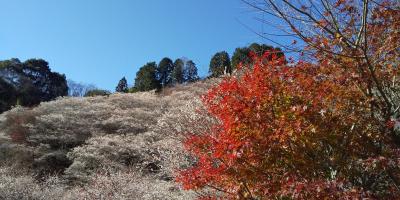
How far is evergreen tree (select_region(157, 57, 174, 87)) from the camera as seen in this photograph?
5094 centimetres

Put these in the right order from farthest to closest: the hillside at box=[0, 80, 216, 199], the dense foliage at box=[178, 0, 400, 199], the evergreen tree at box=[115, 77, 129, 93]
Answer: the evergreen tree at box=[115, 77, 129, 93], the hillside at box=[0, 80, 216, 199], the dense foliage at box=[178, 0, 400, 199]

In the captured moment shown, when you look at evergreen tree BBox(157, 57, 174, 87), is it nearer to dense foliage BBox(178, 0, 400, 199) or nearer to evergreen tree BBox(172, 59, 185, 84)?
evergreen tree BBox(172, 59, 185, 84)

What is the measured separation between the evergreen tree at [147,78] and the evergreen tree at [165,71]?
64cm

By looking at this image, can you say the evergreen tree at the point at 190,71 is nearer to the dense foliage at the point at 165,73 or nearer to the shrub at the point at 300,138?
the dense foliage at the point at 165,73

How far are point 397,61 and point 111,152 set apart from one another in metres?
16.9

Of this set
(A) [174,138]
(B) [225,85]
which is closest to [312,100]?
(B) [225,85]

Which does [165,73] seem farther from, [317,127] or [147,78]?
[317,127]

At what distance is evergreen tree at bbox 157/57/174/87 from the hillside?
10844mm

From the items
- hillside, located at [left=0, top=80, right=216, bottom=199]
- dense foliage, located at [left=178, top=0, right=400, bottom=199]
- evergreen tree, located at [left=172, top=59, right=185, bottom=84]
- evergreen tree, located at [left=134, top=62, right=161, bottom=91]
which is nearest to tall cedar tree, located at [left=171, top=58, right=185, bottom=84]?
evergreen tree, located at [left=172, top=59, right=185, bottom=84]

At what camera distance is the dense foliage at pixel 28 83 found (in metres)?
43.9

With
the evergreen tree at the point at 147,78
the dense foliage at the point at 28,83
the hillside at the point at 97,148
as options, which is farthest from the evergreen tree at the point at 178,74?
the dense foliage at the point at 28,83

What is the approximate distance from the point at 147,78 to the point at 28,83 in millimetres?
12034

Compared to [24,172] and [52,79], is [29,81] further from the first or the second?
[24,172]

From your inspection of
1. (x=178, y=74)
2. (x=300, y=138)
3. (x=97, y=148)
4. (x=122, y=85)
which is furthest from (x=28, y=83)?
(x=300, y=138)
